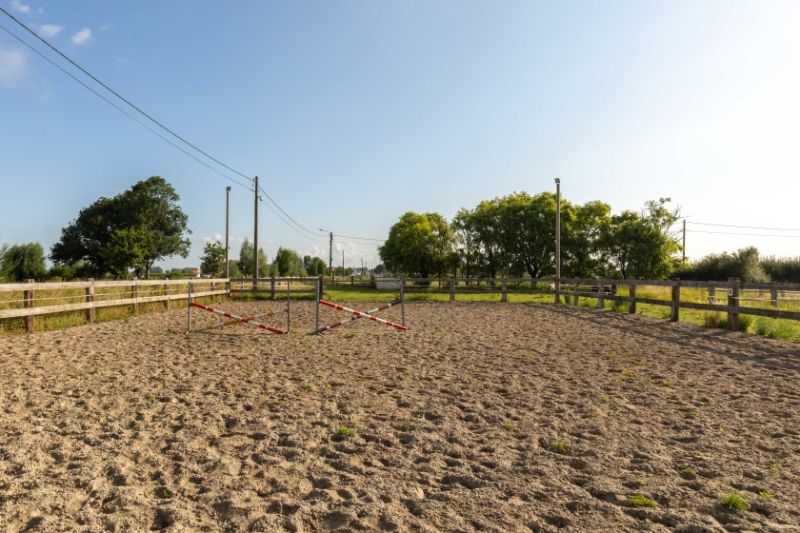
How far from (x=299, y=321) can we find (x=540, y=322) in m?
7.13

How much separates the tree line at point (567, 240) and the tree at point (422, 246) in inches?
129

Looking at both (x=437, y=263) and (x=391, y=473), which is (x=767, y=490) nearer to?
(x=391, y=473)

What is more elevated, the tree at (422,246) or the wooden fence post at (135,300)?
the tree at (422,246)

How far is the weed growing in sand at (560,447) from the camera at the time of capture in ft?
13.3

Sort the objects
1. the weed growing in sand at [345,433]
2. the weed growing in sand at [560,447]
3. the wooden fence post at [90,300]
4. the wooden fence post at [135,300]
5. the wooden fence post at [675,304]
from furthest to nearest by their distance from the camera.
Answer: the wooden fence post at [135,300] < the wooden fence post at [675,304] < the wooden fence post at [90,300] < the weed growing in sand at [345,433] < the weed growing in sand at [560,447]

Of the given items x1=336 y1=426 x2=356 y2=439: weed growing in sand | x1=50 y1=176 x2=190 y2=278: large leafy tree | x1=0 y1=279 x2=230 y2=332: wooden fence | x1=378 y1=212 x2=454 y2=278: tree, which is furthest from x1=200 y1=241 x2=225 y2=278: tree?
x1=336 y1=426 x2=356 y2=439: weed growing in sand

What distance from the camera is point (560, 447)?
13.5ft

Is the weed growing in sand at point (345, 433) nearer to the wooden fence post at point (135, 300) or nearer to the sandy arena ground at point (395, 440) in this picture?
the sandy arena ground at point (395, 440)

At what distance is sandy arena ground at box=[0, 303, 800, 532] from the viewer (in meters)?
3.02

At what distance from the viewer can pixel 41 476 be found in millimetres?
3484

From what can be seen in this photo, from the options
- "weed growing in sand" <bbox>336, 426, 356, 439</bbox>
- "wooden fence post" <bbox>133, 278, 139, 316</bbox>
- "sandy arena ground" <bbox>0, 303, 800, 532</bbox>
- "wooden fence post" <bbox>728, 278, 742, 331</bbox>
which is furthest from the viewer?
"wooden fence post" <bbox>133, 278, 139, 316</bbox>

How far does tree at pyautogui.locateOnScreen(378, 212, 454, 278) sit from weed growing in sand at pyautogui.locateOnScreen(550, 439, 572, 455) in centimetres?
5039

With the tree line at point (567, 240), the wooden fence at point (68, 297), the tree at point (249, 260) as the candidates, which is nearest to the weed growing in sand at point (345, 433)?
the wooden fence at point (68, 297)

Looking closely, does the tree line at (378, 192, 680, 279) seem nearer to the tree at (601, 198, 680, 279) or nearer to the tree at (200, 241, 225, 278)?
the tree at (601, 198, 680, 279)
